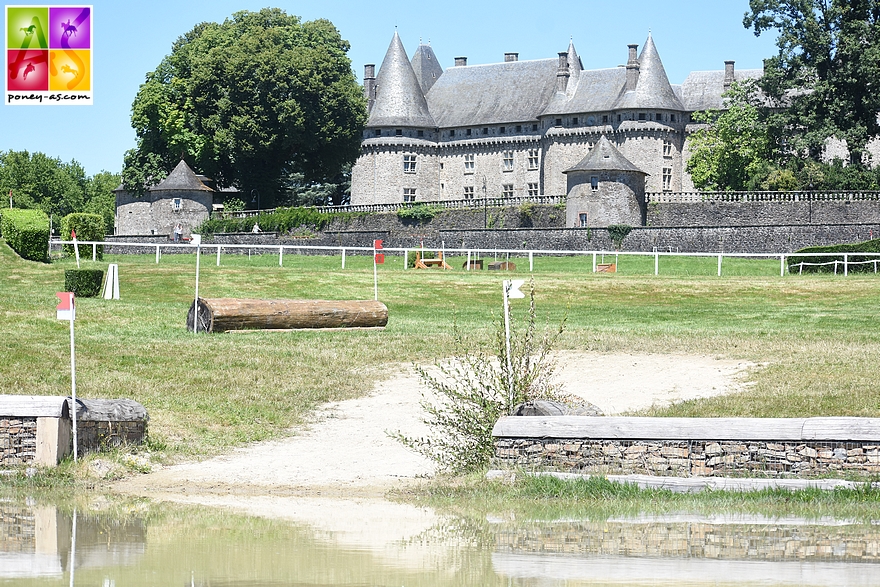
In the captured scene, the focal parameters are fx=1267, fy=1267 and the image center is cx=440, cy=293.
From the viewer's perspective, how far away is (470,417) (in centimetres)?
1340

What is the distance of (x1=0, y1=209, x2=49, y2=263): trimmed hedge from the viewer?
1517 inches

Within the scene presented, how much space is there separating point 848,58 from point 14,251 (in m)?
46.8

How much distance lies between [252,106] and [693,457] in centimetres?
6458

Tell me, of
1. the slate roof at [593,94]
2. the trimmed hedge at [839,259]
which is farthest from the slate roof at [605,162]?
the trimmed hedge at [839,259]

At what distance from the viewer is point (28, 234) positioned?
38500mm

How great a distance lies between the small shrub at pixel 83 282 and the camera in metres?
29.8

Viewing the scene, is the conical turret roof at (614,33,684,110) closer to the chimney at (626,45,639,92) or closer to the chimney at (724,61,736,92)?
the chimney at (626,45,639,92)

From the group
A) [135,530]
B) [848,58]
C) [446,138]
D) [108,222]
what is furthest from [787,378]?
[108,222]

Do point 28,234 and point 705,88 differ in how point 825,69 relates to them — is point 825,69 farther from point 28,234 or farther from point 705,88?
point 28,234

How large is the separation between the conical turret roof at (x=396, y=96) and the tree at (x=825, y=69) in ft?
99.8

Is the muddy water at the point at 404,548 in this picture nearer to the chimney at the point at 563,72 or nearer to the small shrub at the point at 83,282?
the small shrub at the point at 83,282

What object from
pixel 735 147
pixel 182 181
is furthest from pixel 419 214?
pixel 735 147

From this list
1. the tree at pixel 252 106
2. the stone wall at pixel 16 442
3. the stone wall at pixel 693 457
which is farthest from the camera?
the tree at pixel 252 106

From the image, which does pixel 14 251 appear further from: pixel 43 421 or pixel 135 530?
pixel 135 530
